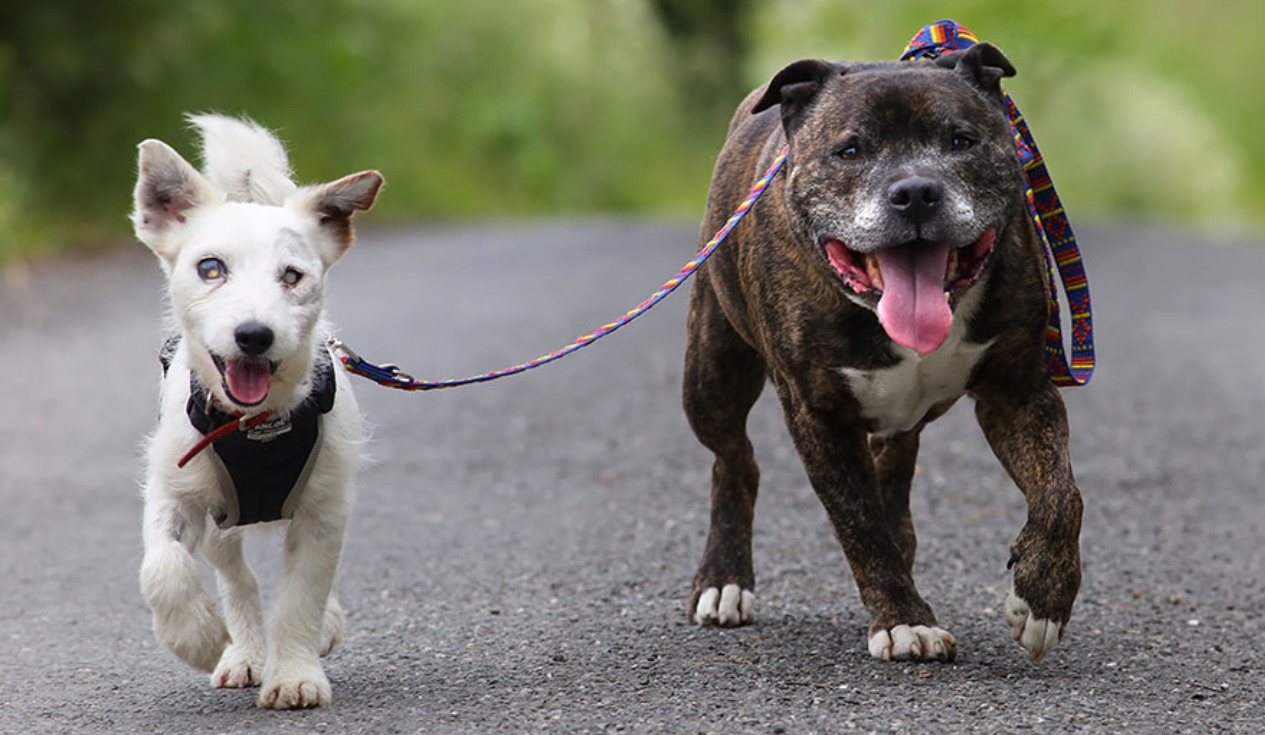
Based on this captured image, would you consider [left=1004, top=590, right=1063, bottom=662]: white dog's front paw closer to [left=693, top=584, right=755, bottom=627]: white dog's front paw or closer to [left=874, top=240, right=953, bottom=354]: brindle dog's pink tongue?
[left=874, top=240, right=953, bottom=354]: brindle dog's pink tongue

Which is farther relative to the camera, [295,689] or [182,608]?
[295,689]

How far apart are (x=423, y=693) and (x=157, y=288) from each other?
11681mm

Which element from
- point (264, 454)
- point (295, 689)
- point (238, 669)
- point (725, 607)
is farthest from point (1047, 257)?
point (238, 669)

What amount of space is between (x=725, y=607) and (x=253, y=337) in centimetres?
183

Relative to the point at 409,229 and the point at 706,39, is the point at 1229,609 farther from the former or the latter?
the point at 706,39

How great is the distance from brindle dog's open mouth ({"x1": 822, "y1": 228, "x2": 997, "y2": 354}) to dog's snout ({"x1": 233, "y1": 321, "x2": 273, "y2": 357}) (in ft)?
4.70

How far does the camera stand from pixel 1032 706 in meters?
4.32

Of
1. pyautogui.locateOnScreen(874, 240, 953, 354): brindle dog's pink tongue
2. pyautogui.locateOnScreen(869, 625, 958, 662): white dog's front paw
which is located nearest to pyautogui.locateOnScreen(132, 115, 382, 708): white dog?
pyautogui.locateOnScreen(874, 240, 953, 354): brindle dog's pink tongue

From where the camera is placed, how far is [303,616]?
15.0 ft

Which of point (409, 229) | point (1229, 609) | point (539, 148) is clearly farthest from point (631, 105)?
point (1229, 609)

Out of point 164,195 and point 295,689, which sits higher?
point 164,195

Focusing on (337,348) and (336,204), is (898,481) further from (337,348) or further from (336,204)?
(336,204)

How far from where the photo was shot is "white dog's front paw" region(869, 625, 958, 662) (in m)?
4.82

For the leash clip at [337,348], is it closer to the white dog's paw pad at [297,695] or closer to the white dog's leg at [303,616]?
the white dog's leg at [303,616]
